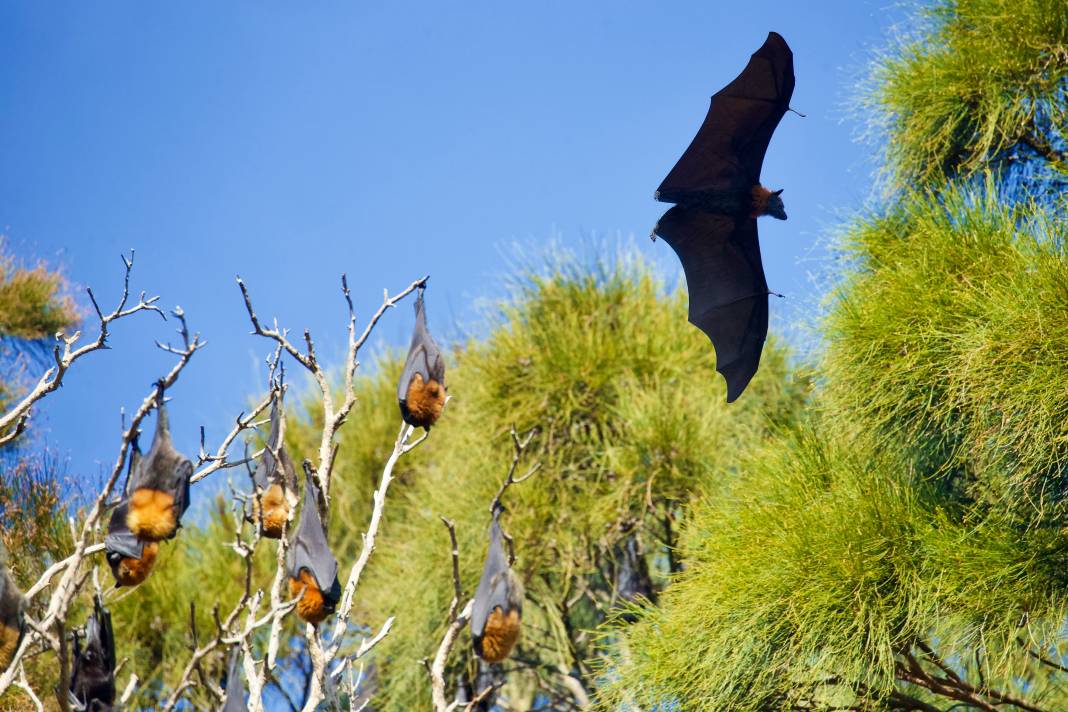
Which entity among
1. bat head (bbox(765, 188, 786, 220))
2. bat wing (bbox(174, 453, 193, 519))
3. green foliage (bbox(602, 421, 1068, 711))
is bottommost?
green foliage (bbox(602, 421, 1068, 711))

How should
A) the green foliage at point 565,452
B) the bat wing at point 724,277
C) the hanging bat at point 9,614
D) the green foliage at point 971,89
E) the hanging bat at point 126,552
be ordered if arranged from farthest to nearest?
the green foliage at point 565,452 → the green foliage at point 971,89 → the bat wing at point 724,277 → the hanging bat at point 126,552 → the hanging bat at point 9,614

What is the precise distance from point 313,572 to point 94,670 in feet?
3.82

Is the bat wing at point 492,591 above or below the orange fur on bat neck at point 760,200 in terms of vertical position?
below

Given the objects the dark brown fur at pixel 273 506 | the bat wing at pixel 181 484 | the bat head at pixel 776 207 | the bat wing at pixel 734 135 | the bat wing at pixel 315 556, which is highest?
the bat wing at pixel 734 135

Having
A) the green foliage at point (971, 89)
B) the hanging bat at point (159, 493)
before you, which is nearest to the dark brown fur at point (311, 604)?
the hanging bat at point (159, 493)

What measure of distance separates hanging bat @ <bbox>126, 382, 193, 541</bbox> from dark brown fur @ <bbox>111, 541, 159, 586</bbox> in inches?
1.7

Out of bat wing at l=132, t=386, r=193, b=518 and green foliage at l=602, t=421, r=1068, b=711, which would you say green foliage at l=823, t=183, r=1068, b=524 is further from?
bat wing at l=132, t=386, r=193, b=518

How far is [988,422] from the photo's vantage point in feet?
16.3

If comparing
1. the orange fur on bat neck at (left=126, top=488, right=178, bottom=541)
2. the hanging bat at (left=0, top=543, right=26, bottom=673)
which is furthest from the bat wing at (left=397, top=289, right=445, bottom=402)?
the hanging bat at (left=0, top=543, right=26, bottom=673)

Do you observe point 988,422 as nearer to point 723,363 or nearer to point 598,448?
point 723,363

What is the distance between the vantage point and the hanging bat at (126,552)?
14.0ft

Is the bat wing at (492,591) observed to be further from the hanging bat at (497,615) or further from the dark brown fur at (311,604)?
the dark brown fur at (311,604)

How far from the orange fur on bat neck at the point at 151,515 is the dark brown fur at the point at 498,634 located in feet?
4.03

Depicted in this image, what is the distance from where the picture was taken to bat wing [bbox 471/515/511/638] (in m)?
4.75
